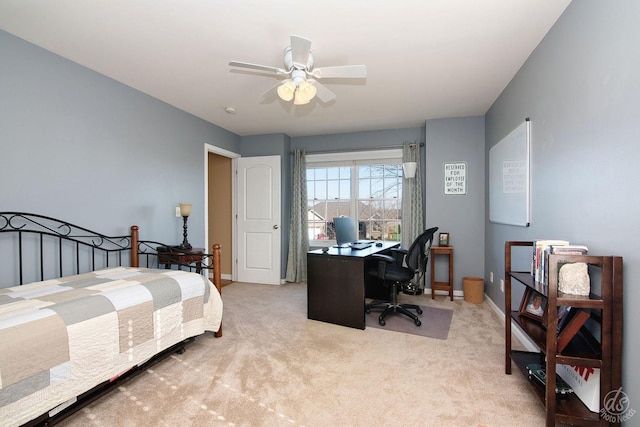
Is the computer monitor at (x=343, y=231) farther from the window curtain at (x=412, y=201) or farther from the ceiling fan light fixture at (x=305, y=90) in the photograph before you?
the ceiling fan light fixture at (x=305, y=90)

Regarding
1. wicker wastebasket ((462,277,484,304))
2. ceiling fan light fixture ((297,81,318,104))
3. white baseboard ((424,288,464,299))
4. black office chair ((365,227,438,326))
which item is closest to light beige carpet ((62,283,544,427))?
black office chair ((365,227,438,326))

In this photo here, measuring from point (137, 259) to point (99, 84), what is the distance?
5.41 feet

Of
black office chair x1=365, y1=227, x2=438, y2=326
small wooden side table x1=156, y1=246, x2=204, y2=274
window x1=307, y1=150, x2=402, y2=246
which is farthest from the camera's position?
window x1=307, y1=150, x2=402, y2=246

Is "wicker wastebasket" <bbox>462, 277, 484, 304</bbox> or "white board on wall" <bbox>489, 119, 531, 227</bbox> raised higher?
"white board on wall" <bbox>489, 119, 531, 227</bbox>

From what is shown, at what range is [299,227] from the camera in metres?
4.77

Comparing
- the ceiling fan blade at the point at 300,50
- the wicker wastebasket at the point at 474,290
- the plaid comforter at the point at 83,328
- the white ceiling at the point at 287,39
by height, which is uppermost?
the white ceiling at the point at 287,39

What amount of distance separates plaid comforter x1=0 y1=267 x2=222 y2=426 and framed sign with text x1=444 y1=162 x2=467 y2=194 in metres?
3.23

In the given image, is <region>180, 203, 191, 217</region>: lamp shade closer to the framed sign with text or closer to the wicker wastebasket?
the framed sign with text

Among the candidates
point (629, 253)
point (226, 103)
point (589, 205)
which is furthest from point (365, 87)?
point (629, 253)

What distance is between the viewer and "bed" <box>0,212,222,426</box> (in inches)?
52.1

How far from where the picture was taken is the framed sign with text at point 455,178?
3.91 m

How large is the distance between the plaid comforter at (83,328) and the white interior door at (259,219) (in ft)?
7.33

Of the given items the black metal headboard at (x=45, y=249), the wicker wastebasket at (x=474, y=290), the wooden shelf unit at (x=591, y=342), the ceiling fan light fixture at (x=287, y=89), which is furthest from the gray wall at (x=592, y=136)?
the black metal headboard at (x=45, y=249)

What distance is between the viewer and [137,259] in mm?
2922
